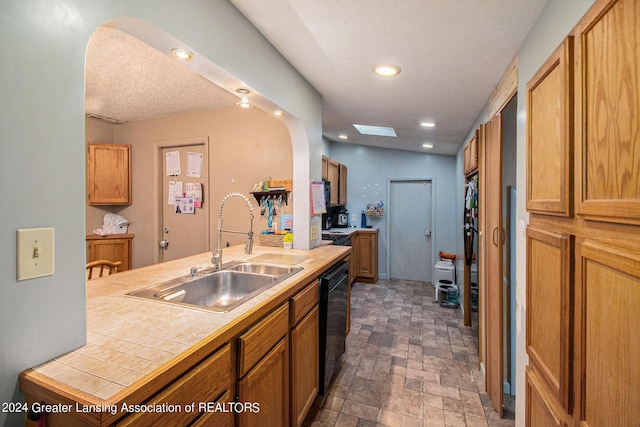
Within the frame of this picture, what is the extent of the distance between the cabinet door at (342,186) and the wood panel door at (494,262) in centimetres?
302

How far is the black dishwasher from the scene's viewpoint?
191 cm

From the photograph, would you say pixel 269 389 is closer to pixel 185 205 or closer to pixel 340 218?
pixel 185 205

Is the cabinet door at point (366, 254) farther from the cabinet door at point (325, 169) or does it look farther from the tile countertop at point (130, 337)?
the tile countertop at point (130, 337)

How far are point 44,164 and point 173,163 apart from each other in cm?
270

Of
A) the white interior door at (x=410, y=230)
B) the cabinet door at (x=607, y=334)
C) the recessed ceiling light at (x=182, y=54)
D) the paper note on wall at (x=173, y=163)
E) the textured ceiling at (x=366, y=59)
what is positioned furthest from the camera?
the white interior door at (x=410, y=230)

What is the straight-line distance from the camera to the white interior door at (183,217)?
122 inches

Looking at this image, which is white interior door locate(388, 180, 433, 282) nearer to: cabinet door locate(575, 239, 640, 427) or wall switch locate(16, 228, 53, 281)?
cabinet door locate(575, 239, 640, 427)

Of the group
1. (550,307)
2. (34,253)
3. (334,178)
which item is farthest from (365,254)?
(34,253)

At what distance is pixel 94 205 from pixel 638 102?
4353 mm

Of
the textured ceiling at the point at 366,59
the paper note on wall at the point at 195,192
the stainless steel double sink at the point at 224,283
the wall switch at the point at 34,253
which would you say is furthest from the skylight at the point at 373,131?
the wall switch at the point at 34,253

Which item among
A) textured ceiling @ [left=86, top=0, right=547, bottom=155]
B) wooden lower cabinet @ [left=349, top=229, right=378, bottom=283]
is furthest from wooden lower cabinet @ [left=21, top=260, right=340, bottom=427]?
wooden lower cabinet @ [left=349, top=229, right=378, bottom=283]

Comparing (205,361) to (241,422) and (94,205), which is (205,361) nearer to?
(241,422)

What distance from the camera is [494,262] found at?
1.92 meters

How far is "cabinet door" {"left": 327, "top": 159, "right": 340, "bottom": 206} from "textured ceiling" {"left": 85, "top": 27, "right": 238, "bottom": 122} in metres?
1.97
